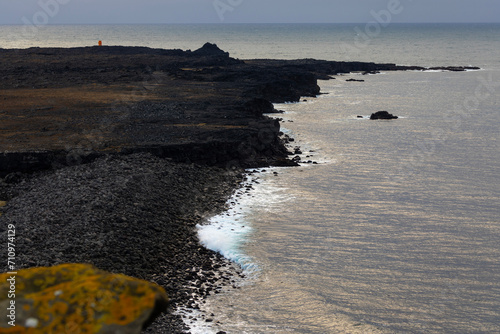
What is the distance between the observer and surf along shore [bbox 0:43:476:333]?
14.2 metres

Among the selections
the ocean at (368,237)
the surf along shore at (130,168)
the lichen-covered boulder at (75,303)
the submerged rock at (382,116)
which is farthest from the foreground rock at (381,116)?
the lichen-covered boulder at (75,303)

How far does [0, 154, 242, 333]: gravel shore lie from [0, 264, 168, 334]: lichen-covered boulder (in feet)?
18.6

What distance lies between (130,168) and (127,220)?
5102 mm

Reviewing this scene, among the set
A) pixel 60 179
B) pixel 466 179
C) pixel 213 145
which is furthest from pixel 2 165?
pixel 466 179

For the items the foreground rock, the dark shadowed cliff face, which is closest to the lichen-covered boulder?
the dark shadowed cliff face

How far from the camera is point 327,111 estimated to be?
44.6 metres

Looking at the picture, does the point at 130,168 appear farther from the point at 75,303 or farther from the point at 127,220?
the point at 75,303

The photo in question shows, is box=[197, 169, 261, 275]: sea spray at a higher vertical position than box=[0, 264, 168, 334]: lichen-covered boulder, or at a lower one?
lower

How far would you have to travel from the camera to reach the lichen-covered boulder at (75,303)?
221 inches

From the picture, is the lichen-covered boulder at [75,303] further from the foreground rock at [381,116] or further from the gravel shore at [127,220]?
the foreground rock at [381,116]

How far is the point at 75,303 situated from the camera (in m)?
5.77

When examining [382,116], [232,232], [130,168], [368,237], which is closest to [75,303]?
[232,232]

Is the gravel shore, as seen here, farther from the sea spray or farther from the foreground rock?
the foreground rock

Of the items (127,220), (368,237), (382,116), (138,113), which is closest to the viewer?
(127,220)
